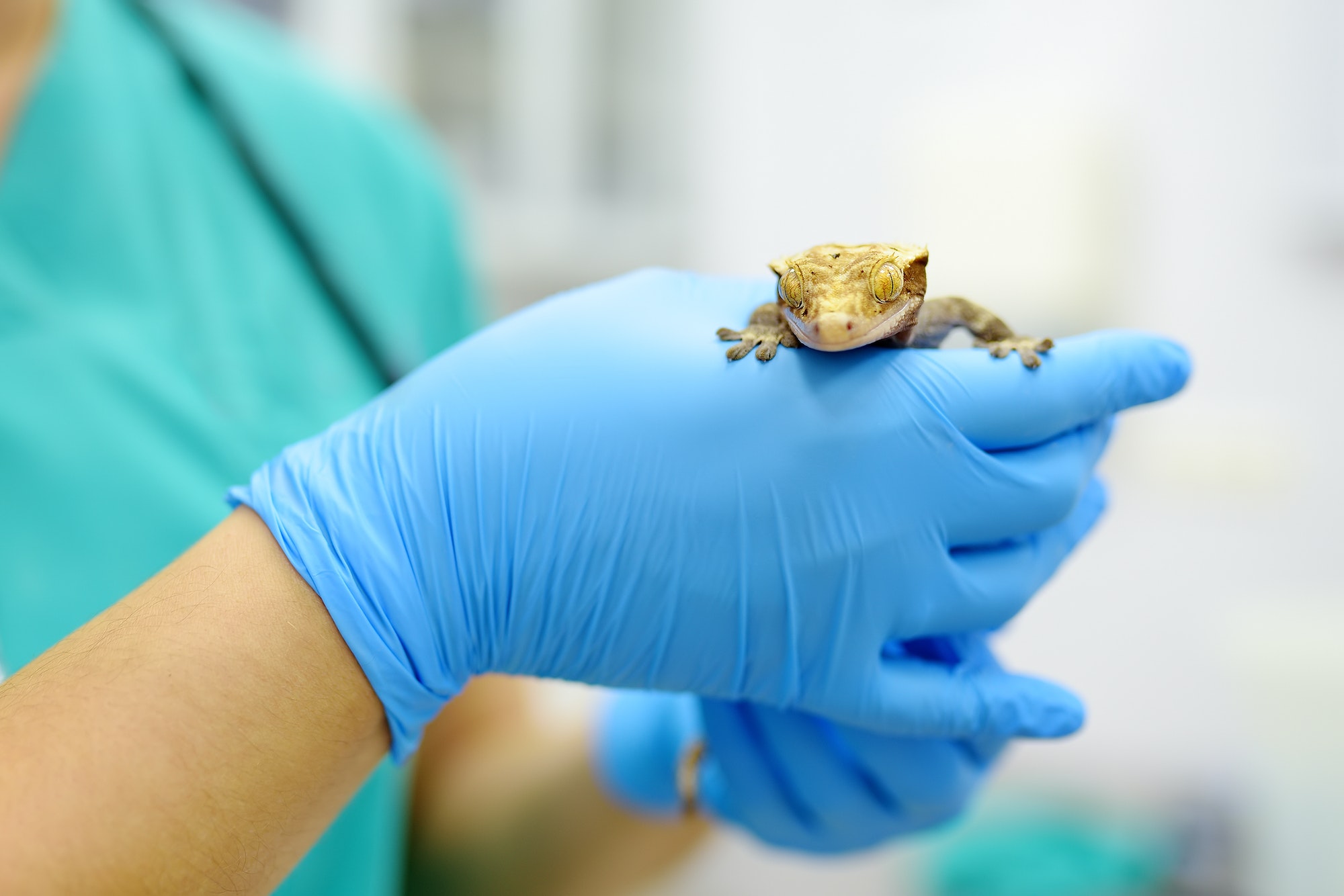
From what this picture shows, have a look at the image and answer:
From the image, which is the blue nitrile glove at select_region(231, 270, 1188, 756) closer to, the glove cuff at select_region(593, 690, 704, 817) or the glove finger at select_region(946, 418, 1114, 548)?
the glove finger at select_region(946, 418, 1114, 548)

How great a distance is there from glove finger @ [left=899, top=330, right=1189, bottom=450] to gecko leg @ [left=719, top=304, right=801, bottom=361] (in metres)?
0.10

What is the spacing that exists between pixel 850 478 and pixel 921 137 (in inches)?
68.4

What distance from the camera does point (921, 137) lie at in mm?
2225

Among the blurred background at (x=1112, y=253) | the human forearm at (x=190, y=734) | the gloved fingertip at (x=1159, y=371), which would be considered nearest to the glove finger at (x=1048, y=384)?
the gloved fingertip at (x=1159, y=371)

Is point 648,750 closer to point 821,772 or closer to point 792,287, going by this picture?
point 821,772

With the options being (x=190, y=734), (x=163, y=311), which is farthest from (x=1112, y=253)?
(x=190, y=734)

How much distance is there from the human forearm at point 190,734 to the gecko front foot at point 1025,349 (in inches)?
22.3

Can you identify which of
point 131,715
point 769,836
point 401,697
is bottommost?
point 769,836

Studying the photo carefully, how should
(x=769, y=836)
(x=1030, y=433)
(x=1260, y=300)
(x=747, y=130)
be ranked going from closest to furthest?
(x=1030, y=433), (x=769, y=836), (x=1260, y=300), (x=747, y=130)

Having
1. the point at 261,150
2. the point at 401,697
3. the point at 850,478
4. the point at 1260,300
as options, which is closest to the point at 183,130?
the point at 261,150

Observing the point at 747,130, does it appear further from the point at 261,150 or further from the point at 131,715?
the point at 131,715

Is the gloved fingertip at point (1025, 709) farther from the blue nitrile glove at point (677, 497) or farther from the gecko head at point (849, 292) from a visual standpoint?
the gecko head at point (849, 292)

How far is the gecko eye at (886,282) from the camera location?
701 millimetres

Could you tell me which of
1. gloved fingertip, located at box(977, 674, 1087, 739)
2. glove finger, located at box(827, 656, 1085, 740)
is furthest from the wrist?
gloved fingertip, located at box(977, 674, 1087, 739)
